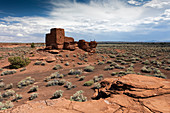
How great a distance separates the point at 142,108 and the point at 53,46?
20.7 m

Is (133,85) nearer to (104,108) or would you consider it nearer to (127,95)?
(127,95)

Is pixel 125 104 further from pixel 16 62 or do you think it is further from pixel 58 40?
pixel 58 40

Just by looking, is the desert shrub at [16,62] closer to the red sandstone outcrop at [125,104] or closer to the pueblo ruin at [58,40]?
the pueblo ruin at [58,40]

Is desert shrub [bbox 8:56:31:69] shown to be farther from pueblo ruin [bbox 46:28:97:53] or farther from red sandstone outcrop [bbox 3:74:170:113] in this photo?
red sandstone outcrop [bbox 3:74:170:113]

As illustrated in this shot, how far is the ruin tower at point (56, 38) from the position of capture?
19.8 meters

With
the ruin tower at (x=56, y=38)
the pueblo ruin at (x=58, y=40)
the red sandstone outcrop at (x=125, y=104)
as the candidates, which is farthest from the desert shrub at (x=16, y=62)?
the red sandstone outcrop at (x=125, y=104)

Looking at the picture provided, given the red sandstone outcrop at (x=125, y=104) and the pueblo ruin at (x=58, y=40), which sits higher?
the pueblo ruin at (x=58, y=40)

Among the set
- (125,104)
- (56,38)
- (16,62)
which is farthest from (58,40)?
(125,104)

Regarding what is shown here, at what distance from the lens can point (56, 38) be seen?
20109 millimetres

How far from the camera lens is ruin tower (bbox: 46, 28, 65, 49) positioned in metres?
19.8

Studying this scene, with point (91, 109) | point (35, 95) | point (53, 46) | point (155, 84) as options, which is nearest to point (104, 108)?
point (91, 109)

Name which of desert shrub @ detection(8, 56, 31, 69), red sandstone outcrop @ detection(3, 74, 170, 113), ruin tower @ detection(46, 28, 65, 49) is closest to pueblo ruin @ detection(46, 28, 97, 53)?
ruin tower @ detection(46, 28, 65, 49)

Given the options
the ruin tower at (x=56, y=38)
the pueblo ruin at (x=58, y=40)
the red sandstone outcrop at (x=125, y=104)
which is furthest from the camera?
the pueblo ruin at (x=58, y=40)

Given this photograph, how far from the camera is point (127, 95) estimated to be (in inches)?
139
